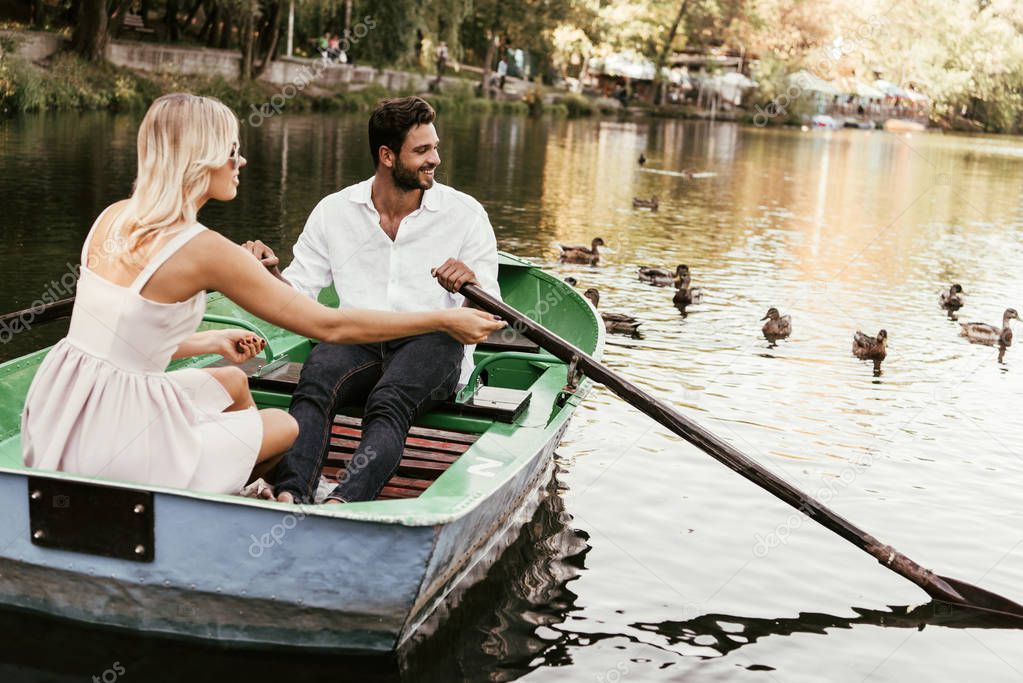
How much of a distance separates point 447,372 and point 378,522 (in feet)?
4.78

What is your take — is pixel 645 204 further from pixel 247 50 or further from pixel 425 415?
pixel 247 50

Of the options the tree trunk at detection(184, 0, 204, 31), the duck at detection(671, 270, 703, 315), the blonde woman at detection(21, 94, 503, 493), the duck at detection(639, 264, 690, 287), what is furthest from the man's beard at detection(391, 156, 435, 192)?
the tree trunk at detection(184, 0, 204, 31)

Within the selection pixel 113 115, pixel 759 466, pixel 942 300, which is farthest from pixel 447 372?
pixel 113 115

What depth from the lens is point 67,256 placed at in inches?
458

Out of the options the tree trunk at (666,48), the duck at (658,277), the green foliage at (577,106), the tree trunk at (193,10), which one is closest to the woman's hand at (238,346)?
the duck at (658,277)

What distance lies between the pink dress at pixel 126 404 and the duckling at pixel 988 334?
8.52 meters

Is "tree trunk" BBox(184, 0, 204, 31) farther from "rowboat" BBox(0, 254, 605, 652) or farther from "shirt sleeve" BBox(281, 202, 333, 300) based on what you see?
"rowboat" BBox(0, 254, 605, 652)

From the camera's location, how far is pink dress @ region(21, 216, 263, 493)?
3.65m

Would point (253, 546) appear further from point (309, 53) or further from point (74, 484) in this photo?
point (309, 53)

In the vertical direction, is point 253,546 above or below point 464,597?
above

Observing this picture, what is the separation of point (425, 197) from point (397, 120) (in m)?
0.42

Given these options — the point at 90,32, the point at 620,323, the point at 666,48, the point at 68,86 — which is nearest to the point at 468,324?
the point at 620,323

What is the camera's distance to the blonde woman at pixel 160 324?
11.6 feet

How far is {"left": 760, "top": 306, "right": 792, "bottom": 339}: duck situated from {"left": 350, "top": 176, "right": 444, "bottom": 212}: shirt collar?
5632 mm
